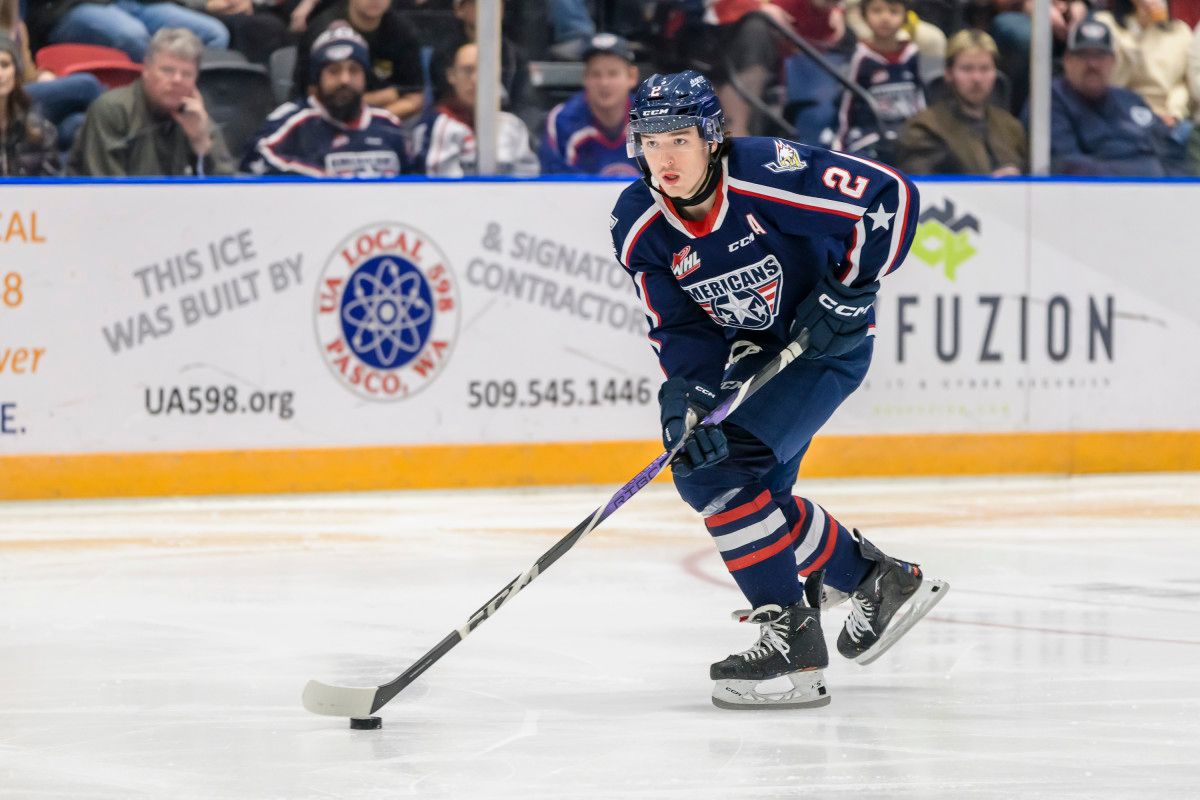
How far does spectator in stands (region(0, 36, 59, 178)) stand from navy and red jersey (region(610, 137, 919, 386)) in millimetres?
2578

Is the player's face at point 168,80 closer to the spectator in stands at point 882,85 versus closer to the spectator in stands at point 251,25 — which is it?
the spectator in stands at point 251,25

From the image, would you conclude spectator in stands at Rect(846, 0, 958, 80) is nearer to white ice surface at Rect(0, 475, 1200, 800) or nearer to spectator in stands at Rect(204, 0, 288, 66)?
white ice surface at Rect(0, 475, 1200, 800)

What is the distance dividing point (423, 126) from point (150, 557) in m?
1.67

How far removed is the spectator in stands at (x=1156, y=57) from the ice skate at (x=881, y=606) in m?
3.30

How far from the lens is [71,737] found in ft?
8.91

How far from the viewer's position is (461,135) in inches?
216

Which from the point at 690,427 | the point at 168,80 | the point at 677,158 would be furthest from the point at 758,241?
the point at 168,80

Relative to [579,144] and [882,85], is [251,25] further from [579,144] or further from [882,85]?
[882,85]

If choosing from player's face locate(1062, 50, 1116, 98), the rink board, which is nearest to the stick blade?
the rink board

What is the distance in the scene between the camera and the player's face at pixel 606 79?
5543mm

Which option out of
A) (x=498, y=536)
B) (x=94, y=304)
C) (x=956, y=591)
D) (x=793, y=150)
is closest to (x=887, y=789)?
(x=793, y=150)

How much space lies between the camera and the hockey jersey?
5.31 meters

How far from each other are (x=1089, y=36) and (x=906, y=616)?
3302 mm

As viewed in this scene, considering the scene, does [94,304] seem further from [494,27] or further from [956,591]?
[956,591]
